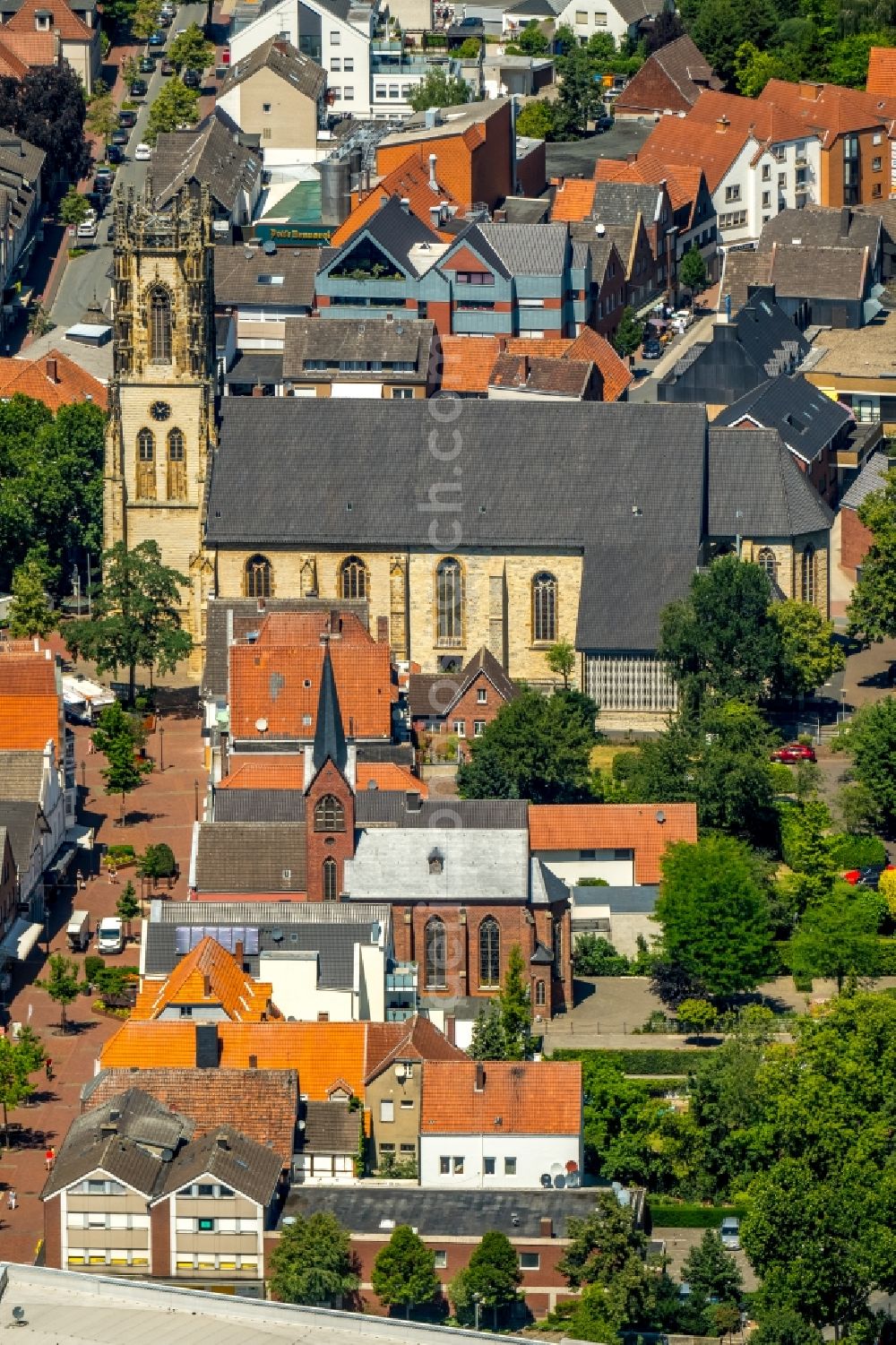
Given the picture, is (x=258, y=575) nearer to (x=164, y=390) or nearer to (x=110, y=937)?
(x=164, y=390)

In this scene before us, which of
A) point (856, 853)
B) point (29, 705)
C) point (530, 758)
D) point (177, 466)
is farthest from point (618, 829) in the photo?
point (177, 466)

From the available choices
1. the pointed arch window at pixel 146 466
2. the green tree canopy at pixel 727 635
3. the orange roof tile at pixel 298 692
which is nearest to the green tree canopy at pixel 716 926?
the orange roof tile at pixel 298 692

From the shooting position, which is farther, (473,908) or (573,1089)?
(473,908)

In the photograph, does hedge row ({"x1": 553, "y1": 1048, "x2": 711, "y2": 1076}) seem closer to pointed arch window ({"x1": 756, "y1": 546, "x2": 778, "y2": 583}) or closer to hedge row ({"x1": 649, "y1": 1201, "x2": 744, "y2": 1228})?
hedge row ({"x1": 649, "y1": 1201, "x2": 744, "y2": 1228})

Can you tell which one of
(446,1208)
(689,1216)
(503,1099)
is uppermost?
(503,1099)

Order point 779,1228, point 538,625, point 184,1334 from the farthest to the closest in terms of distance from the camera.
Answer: point 538,625 < point 779,1228 < point 184,1334

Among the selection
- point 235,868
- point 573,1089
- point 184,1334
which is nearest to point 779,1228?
point 573,1089

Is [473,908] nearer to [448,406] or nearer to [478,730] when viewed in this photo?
[478,730]
